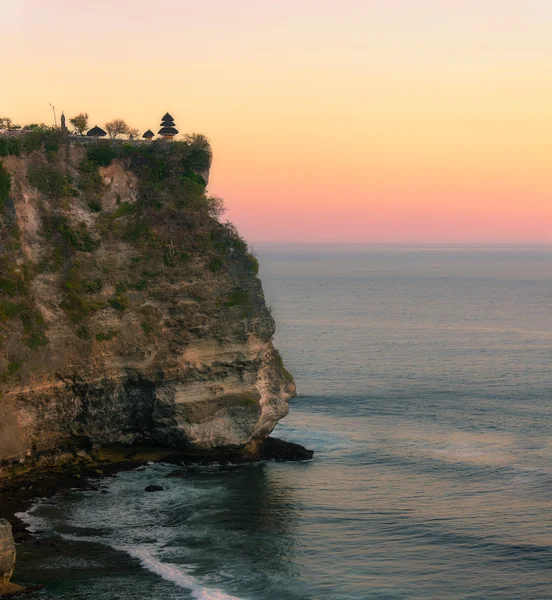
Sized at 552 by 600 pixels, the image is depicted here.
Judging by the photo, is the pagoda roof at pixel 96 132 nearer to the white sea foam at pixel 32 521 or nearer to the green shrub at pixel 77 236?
the green shrub at pixel 77 236

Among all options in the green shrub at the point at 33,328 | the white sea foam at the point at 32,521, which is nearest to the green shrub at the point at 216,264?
the green shrub at the point at 33,328

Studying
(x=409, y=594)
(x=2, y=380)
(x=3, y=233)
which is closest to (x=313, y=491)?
(x=409, y=594)

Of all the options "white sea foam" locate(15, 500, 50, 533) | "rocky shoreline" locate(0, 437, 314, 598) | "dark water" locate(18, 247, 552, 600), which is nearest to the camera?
"dark water" locate(18, 247, 552, 600)

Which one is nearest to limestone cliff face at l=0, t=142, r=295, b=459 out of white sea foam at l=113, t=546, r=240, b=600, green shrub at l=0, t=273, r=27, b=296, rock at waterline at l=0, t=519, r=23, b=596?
green shrub at l=0, t=273, r=27, b=296

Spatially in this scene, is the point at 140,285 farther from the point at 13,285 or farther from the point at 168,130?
the point at 168,130

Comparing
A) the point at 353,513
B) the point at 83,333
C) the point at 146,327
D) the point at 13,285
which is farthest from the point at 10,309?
the point at 353,513

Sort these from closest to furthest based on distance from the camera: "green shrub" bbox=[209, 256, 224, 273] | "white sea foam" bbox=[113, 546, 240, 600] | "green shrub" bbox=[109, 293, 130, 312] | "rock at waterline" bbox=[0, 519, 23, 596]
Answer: "rock at waterline" bbox=[0, 519, 23, 596]
"white sea foam" bbox=[113, 546, 240, 600]
"green shrub" bbox=[109, 293, 130, 312]
"green shrub" bbox=[209, 256, 224, 273]

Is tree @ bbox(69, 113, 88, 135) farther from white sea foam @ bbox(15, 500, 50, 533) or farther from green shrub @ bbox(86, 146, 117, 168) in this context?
white sea foam @ bbox(15, 500, 50, 533)
